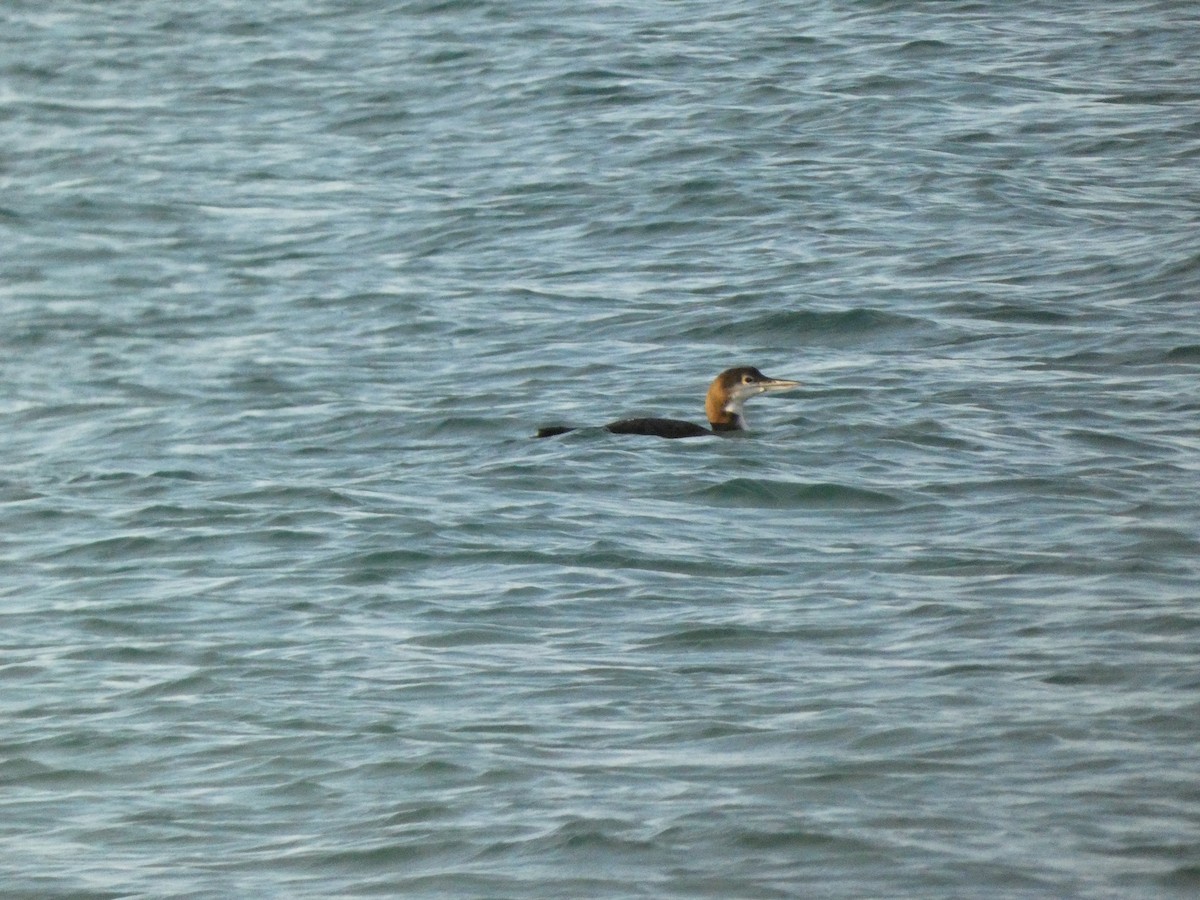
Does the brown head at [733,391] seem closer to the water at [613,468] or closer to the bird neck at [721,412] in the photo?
the bird neck at [721,412]

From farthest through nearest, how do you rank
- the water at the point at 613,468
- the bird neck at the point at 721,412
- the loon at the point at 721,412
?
1. the bird neck at the point at 721,412
2. the loon at the point at 721,412
3. the water at the point at 613,468

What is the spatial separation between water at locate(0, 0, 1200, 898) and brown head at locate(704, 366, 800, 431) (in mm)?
215

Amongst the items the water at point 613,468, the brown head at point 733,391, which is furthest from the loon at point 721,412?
the water at point 613,468

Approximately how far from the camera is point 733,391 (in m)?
11.9

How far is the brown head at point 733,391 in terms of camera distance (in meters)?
11.9

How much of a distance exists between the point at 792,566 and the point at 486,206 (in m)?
8.66

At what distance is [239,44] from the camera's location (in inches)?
961

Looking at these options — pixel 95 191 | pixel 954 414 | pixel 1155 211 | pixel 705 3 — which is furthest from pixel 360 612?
pixel 705 3

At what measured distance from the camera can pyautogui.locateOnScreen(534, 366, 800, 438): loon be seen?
38.4 feet

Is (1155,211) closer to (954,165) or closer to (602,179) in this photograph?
(954,165)

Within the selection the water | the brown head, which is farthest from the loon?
the water

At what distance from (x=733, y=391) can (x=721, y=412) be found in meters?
0.13

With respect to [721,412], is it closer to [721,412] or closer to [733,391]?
[721,412]

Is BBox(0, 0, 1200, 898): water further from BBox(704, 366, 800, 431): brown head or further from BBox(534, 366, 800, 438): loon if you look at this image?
BBox(704, 366, 800, 431): brown head
